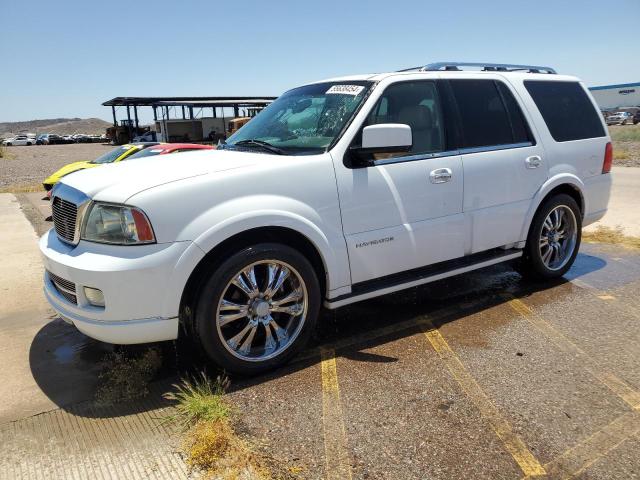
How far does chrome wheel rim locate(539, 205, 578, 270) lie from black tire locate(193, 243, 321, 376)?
2.64 meters

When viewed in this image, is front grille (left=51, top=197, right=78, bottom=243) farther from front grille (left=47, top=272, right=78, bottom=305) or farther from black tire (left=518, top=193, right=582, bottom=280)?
black tire (left=518, top=193, right=582, bottom=280)

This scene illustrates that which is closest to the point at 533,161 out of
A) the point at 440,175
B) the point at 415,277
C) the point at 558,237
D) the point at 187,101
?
the point at 558,237

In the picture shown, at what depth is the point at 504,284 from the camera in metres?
5.23

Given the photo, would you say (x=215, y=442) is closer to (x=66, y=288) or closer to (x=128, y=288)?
(x=128, y=288)

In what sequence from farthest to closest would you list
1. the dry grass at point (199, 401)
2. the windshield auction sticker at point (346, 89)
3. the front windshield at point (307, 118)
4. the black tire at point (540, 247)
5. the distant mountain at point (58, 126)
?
the distant mountain at point (58, 126)
the black tire at point (540, 247)
the windshield auction sticker at point (346, 89)
the front windshield at point (307, 118)
the dry grass at point (199, 401)

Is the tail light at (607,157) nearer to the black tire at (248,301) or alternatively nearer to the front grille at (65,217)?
the black tire at (248,301)

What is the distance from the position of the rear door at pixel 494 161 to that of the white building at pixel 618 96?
90.9m

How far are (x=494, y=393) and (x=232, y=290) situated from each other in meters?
1.74

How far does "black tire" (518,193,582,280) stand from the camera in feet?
15.8

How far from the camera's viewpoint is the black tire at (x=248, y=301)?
309 centimetres

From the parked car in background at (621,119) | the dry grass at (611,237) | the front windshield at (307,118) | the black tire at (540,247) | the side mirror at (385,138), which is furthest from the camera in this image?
the parked car in background at (621,119)

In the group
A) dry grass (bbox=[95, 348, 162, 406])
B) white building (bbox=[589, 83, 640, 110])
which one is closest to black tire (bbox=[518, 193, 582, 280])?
dry grass (bbox=[95, 348, 162, 406])

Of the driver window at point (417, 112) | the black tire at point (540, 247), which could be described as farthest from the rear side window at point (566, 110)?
the driver window at point (417, 112)

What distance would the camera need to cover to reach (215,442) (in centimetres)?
258
